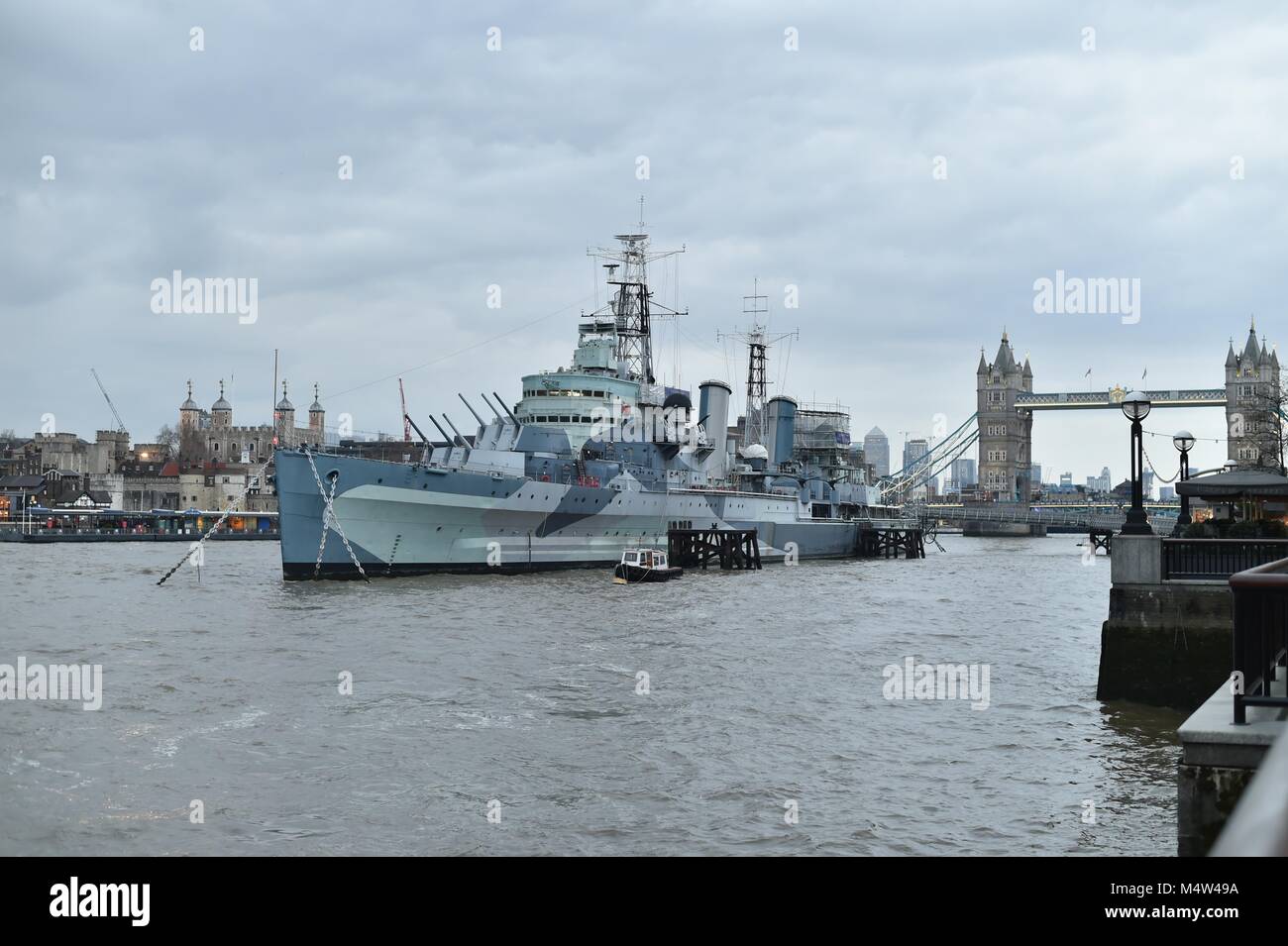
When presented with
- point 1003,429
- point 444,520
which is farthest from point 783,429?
point 1003,429

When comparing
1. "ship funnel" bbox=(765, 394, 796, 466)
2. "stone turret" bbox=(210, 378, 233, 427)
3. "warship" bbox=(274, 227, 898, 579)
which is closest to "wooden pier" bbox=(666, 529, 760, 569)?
"warship" bbox=(274, 227, 898, 579)

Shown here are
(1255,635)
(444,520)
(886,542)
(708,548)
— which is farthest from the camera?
(886,542)

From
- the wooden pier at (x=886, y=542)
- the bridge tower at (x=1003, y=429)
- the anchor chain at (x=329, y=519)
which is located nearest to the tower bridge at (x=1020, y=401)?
the bridge tower at (x=1003, y=429)

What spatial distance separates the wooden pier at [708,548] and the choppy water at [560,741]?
23.1m

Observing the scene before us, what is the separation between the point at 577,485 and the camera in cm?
4722

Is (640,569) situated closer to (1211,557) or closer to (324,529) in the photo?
(324,529)

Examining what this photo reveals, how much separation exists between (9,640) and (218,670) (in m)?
8.02

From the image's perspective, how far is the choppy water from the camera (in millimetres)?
11031

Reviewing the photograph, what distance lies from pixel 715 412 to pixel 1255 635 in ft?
190

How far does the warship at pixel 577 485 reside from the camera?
39.4m

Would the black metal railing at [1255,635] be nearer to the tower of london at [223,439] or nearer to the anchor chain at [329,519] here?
the anchor chain at [329,519]

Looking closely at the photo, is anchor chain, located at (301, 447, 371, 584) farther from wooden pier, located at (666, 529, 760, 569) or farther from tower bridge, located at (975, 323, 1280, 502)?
tower bridge, located at (975, 323, 1280, 502)
